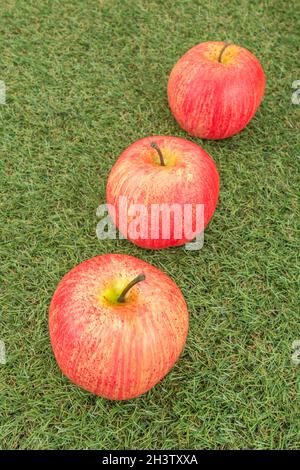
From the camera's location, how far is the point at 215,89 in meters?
2.45

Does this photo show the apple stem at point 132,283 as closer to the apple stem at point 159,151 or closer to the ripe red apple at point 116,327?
the ripe red apple at point 116,327

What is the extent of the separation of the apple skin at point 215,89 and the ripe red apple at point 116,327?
1.09m

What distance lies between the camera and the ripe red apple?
1.63m

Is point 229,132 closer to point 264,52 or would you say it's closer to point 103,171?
point 103,171

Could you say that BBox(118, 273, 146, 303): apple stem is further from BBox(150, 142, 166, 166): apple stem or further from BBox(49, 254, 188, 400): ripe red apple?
BBox(150, 142, 166, 166): apple stem

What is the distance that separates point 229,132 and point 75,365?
1530 millimetres

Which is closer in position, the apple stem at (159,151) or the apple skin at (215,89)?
the apple stem at (159,151)

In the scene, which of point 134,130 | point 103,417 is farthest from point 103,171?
point 103,417

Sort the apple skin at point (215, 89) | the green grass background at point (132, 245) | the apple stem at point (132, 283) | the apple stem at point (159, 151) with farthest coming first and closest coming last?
1. the apple skin at point (215, 89)
2. the apple stem at point (159, 151)
3. the green grass background at point (132, 245)
4. the apple stem at point (132, 283)

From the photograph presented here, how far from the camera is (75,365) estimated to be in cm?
169

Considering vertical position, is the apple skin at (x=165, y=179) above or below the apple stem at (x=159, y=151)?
below

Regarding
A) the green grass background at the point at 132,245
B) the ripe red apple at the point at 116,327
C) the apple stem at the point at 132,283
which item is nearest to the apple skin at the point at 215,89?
the green grass background at the point at 132,245

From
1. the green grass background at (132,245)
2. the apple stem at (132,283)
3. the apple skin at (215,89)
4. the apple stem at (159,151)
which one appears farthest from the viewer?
the apple skin at (215,89)

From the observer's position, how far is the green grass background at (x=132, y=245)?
1891 mm
